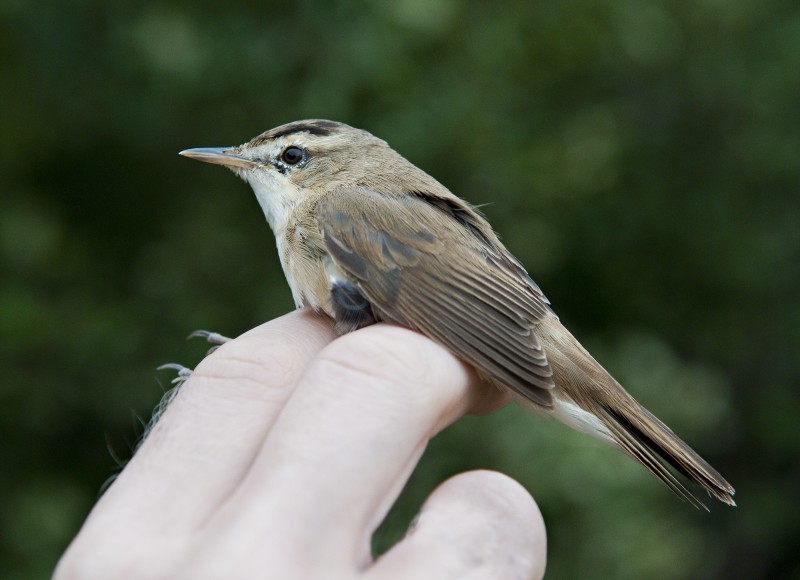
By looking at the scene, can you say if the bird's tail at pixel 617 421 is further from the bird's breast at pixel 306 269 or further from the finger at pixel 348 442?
the finger at pixel 348 442

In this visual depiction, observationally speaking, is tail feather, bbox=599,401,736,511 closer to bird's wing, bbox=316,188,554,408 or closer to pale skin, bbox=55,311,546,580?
bird's wing, bbox=316,188,554,408

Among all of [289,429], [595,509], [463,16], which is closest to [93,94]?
[463,16]

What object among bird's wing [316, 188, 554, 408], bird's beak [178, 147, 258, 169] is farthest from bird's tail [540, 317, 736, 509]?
bird's beak [178, 147, 258, 169]

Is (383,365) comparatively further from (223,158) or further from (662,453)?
(223,158)

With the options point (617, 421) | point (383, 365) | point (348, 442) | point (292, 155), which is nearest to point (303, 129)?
point (292, 155)

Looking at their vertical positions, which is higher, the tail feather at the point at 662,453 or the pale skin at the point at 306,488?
the pale skin at the point at 306,488

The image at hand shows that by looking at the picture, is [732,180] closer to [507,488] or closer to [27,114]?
[27,114]

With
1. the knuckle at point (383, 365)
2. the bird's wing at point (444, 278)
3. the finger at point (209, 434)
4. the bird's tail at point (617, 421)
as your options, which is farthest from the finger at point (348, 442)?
the bird's tail at point (617, 421)

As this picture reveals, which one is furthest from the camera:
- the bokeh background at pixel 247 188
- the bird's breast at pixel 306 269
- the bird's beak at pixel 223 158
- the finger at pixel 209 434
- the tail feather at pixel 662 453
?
the bokeh background at pixel 247 188
